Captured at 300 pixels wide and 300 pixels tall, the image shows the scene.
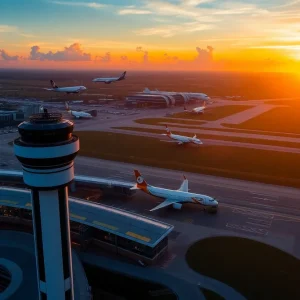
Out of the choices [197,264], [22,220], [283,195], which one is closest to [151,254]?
[197,264]

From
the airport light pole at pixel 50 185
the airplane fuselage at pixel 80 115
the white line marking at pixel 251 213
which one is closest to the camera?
the airport light pole at pixel 50 185

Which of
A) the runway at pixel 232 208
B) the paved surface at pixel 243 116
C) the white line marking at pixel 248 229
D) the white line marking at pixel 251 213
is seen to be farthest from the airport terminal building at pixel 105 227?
the paved surface at pixel 243 116

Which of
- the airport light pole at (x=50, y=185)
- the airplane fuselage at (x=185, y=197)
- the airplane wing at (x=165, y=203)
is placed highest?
the airport light pole at (x=50, y=185)

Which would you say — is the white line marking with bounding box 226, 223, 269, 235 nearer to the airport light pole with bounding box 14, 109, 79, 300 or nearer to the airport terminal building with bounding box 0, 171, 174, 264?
the airport terminal building with bounding box 0, 171, 174, 264

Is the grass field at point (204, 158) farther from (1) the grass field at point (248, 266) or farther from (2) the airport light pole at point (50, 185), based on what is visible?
(2) the airport light pole at point (50, 185)

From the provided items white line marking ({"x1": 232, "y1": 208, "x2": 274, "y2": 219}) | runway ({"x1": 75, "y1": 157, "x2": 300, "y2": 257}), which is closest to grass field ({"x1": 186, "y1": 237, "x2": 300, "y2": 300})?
runway ({"x1": 75, "y1": 157, "x2": 300, "y2": 257})
